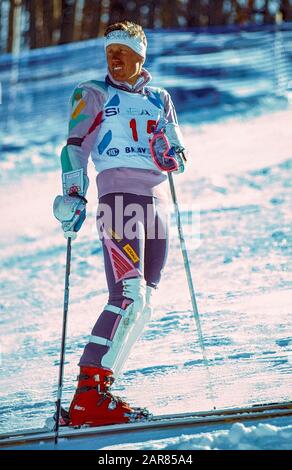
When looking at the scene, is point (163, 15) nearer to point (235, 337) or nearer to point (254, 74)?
point (254, 74)

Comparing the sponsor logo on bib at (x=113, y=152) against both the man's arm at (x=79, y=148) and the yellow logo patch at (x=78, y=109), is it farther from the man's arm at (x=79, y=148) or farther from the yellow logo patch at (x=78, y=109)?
the yellow logo patch at (x=78, y=109)

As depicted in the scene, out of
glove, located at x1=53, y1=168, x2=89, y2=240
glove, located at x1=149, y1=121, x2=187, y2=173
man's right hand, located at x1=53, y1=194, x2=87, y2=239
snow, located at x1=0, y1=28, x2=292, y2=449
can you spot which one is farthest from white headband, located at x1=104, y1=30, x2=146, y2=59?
snow, located at x1=0, y1=28, x2=292, y2=449

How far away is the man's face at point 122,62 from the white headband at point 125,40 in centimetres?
2

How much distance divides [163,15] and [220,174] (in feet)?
55.3

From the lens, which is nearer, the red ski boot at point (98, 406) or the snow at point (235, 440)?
the snow at point (235, 440)

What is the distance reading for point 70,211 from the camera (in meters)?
4.79

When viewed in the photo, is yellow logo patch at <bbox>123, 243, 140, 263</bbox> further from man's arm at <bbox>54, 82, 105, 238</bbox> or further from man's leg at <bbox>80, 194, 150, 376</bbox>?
man's arm at <bbox>54, 82, 105, 238</bbox>

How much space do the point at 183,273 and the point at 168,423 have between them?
4612mm

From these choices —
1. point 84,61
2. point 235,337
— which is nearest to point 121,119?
point 235,337

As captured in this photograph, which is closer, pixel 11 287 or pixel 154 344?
pixel 154 344

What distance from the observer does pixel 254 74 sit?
17938 mm

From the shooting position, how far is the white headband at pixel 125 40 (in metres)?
5.05

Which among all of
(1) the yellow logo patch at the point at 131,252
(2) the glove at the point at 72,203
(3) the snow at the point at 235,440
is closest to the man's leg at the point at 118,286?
(1) the yellow logo patch at the point at 131,252

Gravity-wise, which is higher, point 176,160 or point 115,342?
point 176,160
